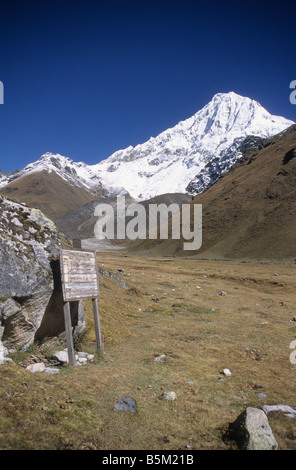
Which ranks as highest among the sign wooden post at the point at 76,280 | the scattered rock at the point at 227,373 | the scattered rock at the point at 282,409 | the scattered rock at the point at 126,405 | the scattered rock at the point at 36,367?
the sign wooden post at the point at 76,280

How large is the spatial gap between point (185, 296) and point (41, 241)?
18.6m

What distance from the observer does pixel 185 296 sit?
2797cm

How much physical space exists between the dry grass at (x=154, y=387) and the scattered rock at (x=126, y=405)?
17 centimetres

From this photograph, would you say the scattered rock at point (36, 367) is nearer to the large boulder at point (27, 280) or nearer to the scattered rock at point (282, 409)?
the large boulder at point (27, 280)

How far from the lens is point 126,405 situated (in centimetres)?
767

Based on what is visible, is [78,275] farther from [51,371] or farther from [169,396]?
[169,396]

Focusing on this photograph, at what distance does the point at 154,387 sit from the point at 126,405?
62.4 inches

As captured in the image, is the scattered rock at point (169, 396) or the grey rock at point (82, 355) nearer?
the scattered rock at point (169, 396)

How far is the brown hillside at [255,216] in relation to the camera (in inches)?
3930

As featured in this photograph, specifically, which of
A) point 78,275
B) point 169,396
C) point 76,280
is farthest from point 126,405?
point 78,275

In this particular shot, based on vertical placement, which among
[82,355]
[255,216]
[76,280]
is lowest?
[82,355]

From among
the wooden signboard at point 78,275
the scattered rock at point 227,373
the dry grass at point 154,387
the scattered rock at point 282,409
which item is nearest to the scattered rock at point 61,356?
the dry grass at point 154,387

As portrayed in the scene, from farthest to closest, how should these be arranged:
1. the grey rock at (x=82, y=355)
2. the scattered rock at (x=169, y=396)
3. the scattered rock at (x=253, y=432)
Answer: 1. the grey rock at (x=82, y=355)
2. the scattered rock at (x=169, y=396)
3. the scattered rock at (x=253, y=432)
